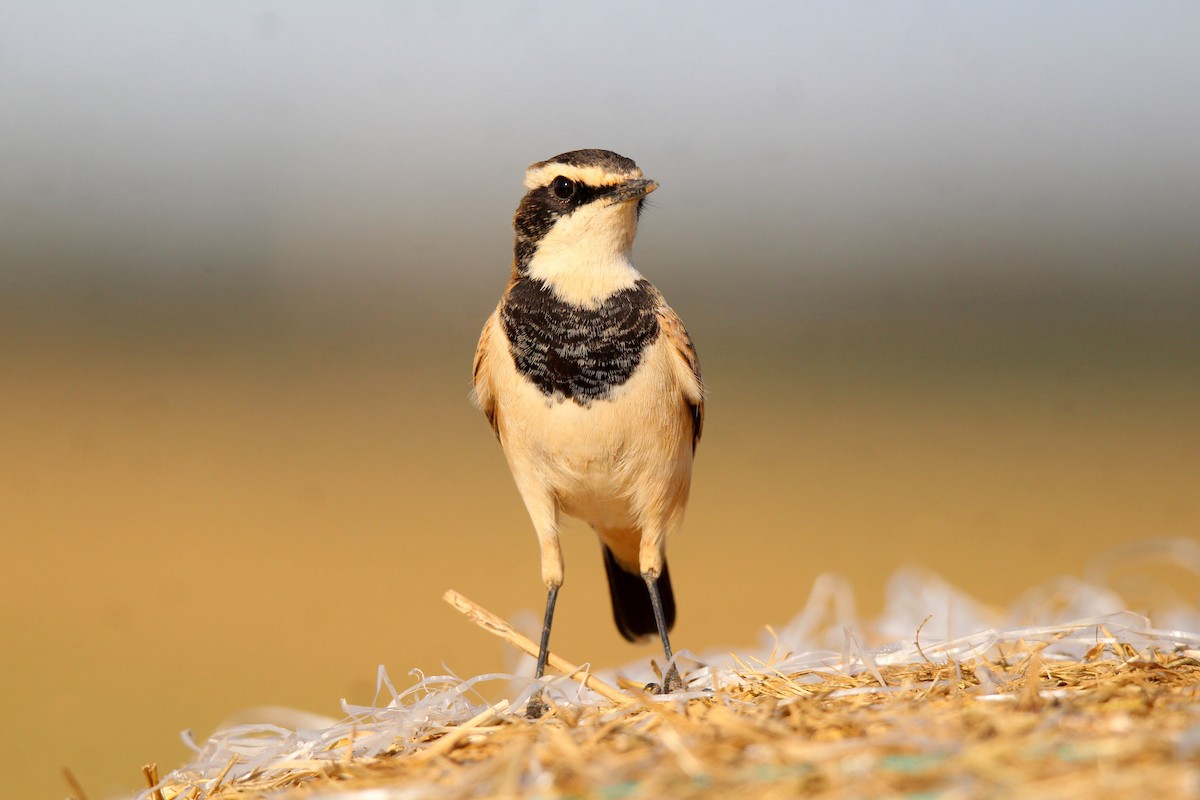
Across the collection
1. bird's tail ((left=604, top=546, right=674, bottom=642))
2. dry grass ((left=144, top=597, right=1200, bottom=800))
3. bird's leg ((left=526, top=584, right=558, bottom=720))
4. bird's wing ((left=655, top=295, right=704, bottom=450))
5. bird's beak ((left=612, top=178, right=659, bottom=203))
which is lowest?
bird's tail ((left=604, top=546, right=674, bottom=642))

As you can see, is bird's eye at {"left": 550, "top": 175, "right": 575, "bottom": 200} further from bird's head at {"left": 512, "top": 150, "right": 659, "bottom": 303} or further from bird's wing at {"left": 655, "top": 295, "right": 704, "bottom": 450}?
bird's wing at {"left": 655, "top": 295, "right": 704, "bottom": 450}

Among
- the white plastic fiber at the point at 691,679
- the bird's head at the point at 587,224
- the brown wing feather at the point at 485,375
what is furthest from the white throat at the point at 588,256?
the white plastic fiber at the point at 691,679

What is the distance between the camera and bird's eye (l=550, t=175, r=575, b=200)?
4.22 m

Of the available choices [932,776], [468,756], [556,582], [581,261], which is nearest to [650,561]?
[556,582]

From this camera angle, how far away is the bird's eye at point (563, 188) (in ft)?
13.8

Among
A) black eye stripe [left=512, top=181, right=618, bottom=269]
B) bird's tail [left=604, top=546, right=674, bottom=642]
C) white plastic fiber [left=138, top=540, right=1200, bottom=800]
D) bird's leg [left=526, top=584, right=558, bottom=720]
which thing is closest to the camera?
white plastic fiber [left=138, top=540, right=1200, bottom=800]

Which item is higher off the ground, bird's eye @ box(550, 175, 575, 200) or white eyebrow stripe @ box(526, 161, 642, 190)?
white eyebrow stripe @ box(526, 161, 642, 190)

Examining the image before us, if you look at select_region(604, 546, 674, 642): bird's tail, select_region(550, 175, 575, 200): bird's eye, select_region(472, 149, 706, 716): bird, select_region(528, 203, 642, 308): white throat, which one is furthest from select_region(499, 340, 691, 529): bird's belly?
select_region(604, 546, 674, 642): bird's tail

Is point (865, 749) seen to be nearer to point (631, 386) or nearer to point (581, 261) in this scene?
point (631, 386)

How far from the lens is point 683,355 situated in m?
4.16

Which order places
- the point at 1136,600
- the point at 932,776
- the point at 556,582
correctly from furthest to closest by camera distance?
the point at 1136,600 < the point at 556,582 < the point at 932,776

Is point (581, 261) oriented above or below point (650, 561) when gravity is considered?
above

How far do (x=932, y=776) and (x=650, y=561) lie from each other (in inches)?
91.2

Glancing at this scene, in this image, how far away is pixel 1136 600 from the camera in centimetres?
484
